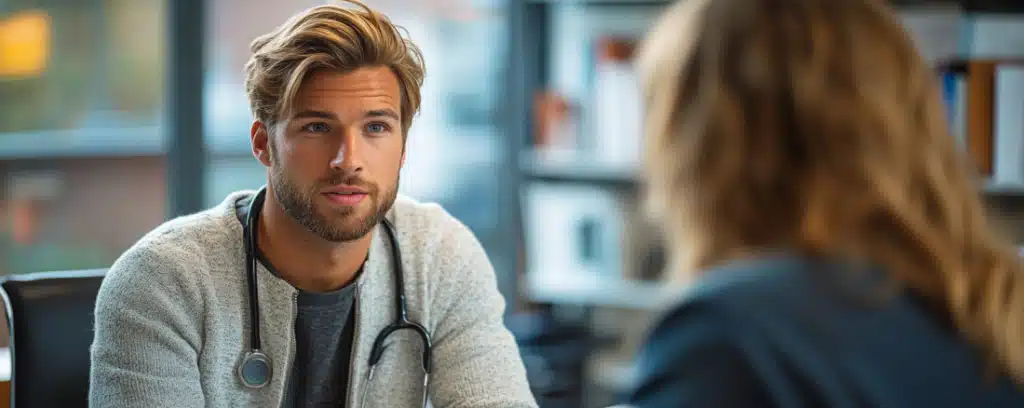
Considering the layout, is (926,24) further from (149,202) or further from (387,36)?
(149,202)

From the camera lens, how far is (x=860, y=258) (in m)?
0.91

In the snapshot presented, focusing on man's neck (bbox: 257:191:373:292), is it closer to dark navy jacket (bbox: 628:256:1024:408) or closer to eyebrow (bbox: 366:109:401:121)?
eyebrow (bbox: 366:109:401:121)

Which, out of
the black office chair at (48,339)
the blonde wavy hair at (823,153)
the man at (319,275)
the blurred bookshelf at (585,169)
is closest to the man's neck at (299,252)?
Answer: the man at (319,275)

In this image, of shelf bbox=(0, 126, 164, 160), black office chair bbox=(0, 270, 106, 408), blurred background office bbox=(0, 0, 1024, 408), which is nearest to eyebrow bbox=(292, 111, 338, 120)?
black office chair bbox=(0, 270, 106, 408)

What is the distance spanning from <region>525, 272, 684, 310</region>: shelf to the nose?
1901 mm

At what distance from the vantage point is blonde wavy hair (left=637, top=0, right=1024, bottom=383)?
0.92 metres

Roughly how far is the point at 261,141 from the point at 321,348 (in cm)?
31

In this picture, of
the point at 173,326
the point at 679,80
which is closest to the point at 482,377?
the point at 173,326

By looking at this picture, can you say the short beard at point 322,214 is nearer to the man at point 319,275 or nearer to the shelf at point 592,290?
the man at point 319,275

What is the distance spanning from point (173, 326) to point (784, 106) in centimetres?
90

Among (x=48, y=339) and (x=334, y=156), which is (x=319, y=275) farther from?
(x=48, y=339)

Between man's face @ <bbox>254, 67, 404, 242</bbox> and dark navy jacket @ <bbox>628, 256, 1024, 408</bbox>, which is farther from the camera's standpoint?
man's face @ <bbox>254, 67, 404, 242</bbox>

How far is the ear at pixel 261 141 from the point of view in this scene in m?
1.70

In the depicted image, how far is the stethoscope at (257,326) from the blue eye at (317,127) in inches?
5.3
